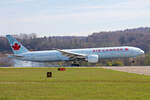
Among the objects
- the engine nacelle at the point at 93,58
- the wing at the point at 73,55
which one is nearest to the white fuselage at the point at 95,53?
the wing at the point at 73,55

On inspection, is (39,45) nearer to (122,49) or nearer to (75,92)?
(122,49)

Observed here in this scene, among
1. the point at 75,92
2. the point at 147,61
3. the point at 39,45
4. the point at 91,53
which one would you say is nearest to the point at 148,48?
the point at 39,45

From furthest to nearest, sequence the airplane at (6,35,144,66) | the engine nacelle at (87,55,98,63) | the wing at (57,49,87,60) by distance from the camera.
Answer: the wing at (57,49,87,60), the airplane at (6,35,144,66), the engine nacelle at (87,55,98,63)

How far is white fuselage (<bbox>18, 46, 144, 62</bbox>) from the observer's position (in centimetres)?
5762

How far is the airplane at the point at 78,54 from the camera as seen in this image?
2271 inches

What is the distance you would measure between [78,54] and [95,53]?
9.80 ft

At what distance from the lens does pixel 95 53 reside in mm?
58875

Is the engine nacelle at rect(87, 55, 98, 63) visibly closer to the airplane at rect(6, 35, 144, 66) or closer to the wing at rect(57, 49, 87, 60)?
the airplane at rect(6, 35, 144, 66)

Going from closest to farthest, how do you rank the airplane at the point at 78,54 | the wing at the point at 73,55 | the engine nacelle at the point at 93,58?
the engine nacelle at the point at 93,58
the airplane at the point at 78,54
the wing at the point at 73,55

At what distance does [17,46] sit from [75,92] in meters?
46.3

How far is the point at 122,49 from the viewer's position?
57594 mm

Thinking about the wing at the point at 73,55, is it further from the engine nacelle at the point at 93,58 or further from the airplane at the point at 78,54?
the engine nacelle at the point at 93,58

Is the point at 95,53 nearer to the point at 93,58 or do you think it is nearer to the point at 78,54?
the point at 93,58

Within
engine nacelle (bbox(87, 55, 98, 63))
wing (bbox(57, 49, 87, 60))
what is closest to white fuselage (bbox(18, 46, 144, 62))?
wing (bbox(57, 49, 87, 60))
